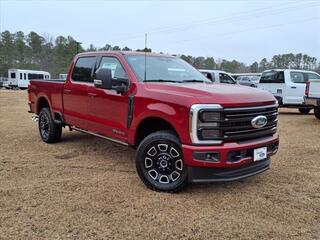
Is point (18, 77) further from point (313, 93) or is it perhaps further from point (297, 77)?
point (313, 93)

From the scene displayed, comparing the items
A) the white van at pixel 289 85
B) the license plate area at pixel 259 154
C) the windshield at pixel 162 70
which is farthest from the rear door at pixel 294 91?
the license plate area at pixel 259 154

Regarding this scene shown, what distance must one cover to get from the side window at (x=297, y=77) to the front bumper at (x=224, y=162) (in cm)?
1103

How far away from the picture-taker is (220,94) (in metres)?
4.52

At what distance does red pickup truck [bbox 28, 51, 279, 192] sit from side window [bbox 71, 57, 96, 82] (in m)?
0.10

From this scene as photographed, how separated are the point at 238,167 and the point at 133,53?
8.46 feet

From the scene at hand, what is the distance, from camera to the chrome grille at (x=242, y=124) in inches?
175

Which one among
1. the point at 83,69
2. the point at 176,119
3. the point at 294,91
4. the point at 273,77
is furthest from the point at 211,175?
the point at 273,77

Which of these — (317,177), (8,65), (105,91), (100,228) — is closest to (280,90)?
(317,177)

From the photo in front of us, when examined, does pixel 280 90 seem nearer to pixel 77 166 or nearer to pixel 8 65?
pixel 77 166

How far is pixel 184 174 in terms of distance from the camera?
466cm

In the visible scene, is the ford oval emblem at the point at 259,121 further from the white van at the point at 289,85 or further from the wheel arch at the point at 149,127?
the white van at the point at 289,85

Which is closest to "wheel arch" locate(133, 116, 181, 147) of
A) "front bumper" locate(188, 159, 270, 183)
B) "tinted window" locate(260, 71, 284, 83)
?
"front bumper" locate(188, 159, 270, 183)

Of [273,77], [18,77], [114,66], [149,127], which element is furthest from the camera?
[18,77]

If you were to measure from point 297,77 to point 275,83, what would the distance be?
2.97 ft
